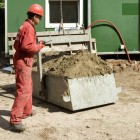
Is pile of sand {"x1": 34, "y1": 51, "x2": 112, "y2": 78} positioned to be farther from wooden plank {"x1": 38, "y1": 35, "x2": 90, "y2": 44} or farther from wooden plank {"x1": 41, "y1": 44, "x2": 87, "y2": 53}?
wooden plank {"x1": 41, "y1": 44, "x2": 87, "y2": 53}

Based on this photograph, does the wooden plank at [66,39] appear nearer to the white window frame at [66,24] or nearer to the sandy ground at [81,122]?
the sandy ground at [81,122]

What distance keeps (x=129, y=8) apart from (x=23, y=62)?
21.4 ft

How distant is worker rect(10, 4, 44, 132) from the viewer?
18.7 feet

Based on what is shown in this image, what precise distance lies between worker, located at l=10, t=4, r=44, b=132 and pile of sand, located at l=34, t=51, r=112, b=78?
964mm

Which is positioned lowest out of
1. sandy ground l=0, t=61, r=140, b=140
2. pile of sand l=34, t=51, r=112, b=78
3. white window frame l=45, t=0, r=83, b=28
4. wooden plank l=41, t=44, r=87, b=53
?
sandy ground l=0, t=61, r=140, b=140

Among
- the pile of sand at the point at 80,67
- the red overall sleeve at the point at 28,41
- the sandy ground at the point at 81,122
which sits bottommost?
the sandy ground at the point at 81,122

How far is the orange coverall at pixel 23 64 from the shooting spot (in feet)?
18.7

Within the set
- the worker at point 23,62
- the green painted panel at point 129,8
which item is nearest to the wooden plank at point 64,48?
the green painted panel at point 129,8

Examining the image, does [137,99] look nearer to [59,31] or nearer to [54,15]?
[59,31]

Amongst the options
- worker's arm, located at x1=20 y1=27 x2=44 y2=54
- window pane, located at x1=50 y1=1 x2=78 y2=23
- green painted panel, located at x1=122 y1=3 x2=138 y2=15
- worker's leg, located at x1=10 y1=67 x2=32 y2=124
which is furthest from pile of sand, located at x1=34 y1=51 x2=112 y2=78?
green painted panel, located at x1=122 y1=3 x2=138 y2=15

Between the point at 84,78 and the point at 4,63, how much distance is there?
21.1ft

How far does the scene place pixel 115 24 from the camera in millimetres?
11547

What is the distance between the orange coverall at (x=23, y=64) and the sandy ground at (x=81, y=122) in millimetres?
337

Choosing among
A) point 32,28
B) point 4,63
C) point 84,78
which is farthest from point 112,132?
point 4,63
